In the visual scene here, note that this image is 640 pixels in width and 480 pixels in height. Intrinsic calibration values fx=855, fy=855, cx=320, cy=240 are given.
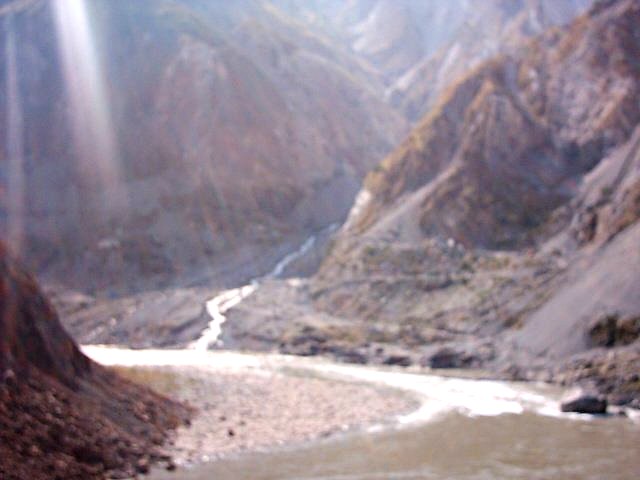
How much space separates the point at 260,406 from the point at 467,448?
7.57 meters

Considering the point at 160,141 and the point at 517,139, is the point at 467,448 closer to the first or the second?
the point at 517,139

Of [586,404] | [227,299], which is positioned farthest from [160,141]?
[586,404]

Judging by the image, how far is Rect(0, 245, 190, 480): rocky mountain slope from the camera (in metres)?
16.4

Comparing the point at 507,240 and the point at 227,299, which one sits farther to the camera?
the point at 227,299

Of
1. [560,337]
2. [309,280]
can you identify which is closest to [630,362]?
[560,337]

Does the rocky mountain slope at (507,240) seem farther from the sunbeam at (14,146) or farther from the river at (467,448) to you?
the sunbeam at (14,146)

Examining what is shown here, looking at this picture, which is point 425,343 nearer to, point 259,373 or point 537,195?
point 259,373

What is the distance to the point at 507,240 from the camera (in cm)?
4438

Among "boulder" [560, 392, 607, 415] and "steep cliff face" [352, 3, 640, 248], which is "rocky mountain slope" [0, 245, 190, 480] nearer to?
"boulder" [560, 392, 607, 415]

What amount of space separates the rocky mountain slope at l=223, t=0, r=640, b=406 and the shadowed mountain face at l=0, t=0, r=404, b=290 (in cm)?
1371

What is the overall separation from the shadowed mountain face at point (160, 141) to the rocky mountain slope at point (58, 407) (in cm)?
3867

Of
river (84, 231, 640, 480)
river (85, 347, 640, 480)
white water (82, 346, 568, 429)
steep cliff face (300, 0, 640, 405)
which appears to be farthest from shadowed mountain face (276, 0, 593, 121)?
river (85, 347, 640, 480)

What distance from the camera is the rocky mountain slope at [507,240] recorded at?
102 feet

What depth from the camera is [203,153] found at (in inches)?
2906
